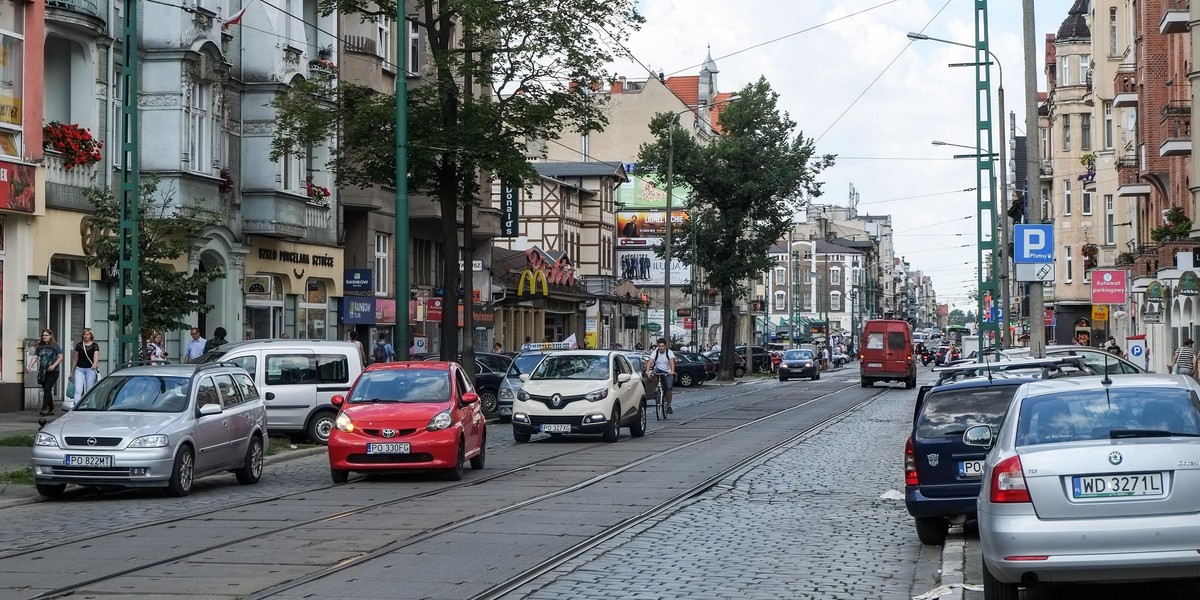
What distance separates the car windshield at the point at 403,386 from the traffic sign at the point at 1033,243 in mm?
10786

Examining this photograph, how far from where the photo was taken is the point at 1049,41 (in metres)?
102

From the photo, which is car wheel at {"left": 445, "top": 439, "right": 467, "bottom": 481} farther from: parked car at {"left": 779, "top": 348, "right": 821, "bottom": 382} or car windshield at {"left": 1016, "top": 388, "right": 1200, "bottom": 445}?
parked car at {"left": 779, "top": 348, "right": 821, "bottom": 382}

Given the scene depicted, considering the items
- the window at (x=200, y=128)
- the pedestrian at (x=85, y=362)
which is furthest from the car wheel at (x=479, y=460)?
the window at (x=200, y=128)

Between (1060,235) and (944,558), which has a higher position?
(1060,235)

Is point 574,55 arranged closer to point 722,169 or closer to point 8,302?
point 8,302

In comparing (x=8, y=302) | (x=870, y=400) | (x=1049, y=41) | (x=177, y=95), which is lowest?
(x=870, y=400)

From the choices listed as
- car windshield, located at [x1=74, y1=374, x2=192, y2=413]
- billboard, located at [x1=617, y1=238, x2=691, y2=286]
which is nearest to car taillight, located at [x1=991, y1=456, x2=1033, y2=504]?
car windshield, located at [x1=74, y1=374, x2=192, y2=413]

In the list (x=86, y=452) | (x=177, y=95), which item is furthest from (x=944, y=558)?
(x=177, y=95)

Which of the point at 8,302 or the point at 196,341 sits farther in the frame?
the point at 196,341

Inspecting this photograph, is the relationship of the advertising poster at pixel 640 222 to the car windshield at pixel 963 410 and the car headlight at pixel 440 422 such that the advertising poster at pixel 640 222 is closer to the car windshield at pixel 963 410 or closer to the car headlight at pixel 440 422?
the car headlight at pixel 440 422

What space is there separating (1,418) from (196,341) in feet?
18.1

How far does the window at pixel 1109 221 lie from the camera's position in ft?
242

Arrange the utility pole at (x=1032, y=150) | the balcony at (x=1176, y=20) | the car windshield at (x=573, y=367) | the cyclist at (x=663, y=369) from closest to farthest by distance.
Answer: the utility pole at (x=1032, y=150) < the car windshield at (x=573, y=367) < the cyclist at (x=663, y=369) < the balcony at (x=1176, y=20)

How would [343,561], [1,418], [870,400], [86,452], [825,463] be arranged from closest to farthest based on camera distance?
[343,561] → [86,452] → [825,463] → [1,418] → [870,400]
